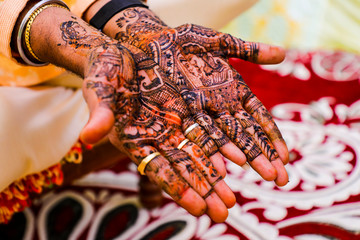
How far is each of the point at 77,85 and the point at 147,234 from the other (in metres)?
0.36

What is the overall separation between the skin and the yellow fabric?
0.93m

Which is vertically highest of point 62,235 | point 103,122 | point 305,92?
point 103,122

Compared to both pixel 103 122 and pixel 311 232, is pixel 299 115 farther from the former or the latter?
pixel 103 122

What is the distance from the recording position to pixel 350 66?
1391mm

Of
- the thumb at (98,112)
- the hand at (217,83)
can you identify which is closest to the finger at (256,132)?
the hand at (217,83)

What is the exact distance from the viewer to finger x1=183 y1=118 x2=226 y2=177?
1.83ft

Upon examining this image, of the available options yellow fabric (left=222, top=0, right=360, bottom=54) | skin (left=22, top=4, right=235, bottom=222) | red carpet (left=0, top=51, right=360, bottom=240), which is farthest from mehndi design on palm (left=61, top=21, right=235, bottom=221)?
yellow fabric (left=222, top=0, right=360, bottom=54)

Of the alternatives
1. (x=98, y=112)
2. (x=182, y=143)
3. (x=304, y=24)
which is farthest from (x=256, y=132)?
(x=304, y=24)

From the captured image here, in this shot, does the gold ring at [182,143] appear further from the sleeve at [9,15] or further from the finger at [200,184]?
the sleeve at [9,15]

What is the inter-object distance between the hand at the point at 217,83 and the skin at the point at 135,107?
0.04 meters

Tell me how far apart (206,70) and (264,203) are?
379 mm

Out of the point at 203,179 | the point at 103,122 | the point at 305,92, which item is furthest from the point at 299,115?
the point at 103,122

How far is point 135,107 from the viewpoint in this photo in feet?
1.76

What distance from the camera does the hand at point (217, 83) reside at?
22.5 inches
